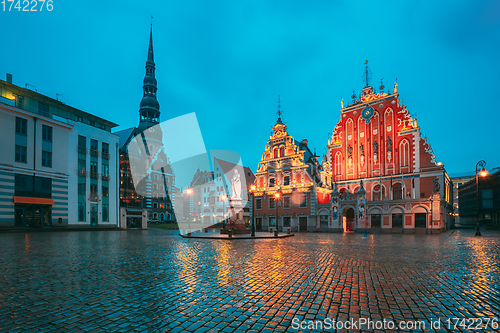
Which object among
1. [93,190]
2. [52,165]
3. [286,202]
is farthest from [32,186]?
[286,202]

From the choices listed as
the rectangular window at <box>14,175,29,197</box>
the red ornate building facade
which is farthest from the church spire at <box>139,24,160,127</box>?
the red ornate building facade

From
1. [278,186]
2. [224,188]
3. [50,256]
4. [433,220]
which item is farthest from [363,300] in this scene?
[224,188]

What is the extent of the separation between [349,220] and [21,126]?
4552cm

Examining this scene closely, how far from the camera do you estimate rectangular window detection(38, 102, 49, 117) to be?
114 feet

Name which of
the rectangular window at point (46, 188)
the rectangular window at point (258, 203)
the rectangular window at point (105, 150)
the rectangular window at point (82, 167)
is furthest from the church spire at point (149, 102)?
the rectangular window at point (46, 188)

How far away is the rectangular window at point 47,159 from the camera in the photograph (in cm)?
3381

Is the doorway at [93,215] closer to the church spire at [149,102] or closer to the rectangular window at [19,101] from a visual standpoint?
the rectangular window at [19,101]

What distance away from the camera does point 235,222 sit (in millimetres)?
30500

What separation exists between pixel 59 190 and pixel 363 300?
39.6 meters

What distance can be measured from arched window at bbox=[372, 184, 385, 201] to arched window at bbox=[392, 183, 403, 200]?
5.04 feet

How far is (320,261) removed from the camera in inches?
457

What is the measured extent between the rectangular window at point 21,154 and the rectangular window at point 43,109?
5.66 meters

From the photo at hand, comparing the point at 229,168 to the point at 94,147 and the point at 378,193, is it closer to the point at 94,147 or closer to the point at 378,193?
the point at 94,147

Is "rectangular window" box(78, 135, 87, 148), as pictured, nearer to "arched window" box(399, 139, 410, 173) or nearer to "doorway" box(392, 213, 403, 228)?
"doorway" box(392, 213, 403, 228)
